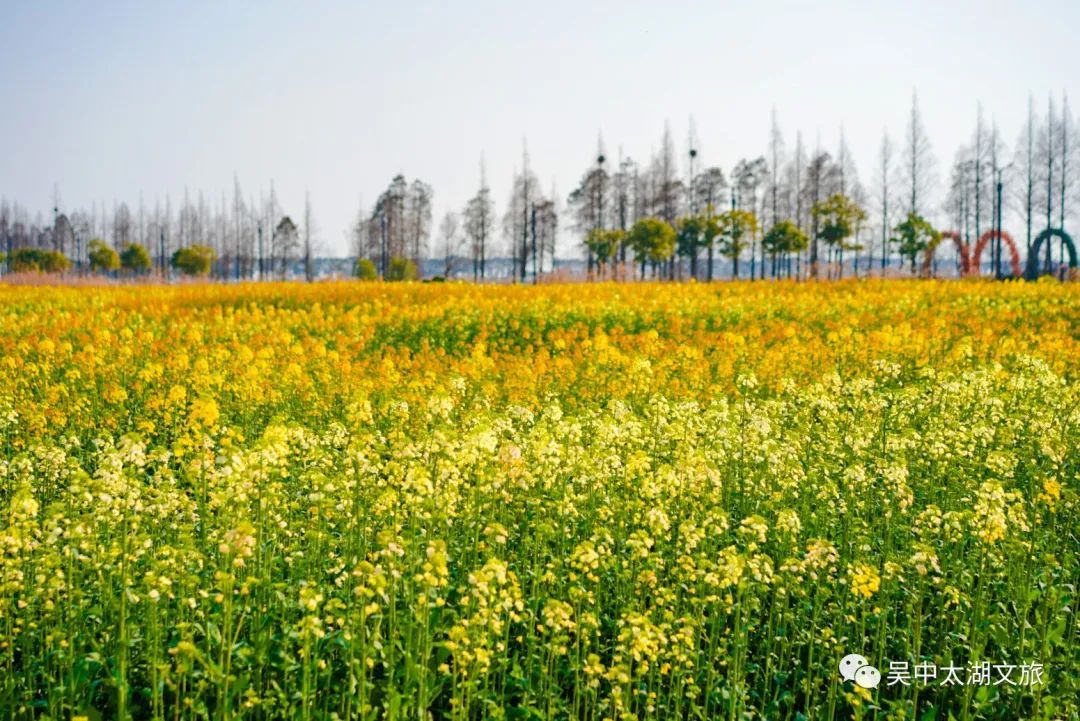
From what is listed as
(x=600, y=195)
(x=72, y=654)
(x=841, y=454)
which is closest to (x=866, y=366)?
(x=841, y=454)

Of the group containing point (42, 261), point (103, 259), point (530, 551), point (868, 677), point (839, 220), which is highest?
point (839, 220)

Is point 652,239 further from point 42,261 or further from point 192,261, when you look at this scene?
point 42,261

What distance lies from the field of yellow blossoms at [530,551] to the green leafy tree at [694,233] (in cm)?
3752

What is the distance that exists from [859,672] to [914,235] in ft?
134

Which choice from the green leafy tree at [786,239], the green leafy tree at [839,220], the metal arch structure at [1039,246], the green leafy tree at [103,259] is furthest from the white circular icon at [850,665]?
the green leafy tree at [103,259]

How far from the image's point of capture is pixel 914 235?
39.9m

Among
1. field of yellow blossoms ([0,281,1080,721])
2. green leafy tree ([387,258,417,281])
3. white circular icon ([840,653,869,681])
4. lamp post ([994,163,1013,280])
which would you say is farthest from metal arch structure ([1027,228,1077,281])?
white circular icon ([840,653,869,681])

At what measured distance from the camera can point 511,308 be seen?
14.4 m

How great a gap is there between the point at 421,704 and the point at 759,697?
163cm

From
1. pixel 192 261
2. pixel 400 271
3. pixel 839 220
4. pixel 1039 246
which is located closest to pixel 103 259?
pixel 192 261

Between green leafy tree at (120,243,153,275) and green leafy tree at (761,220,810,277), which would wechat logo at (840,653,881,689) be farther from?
green leafy tree at (120,243,153,275)

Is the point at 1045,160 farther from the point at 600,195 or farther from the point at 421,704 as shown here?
the point at 421,704

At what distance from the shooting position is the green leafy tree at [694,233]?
4481 centimetres

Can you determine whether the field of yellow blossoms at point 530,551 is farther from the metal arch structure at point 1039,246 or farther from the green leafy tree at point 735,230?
the green leafy tree at point 735,230
